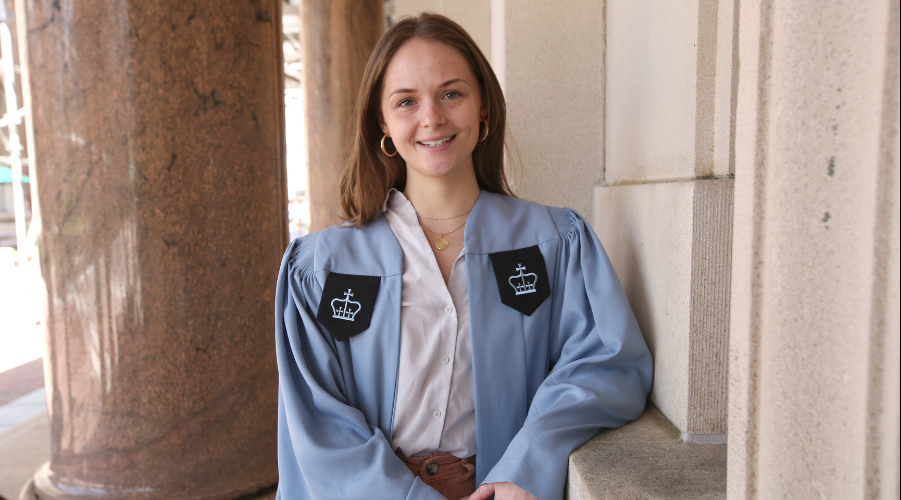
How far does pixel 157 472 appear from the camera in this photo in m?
2.42

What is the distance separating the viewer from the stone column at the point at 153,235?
228cm

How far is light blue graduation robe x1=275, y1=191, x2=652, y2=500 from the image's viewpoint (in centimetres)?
153

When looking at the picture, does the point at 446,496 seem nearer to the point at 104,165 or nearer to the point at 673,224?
the point at 673,224

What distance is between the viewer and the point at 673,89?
5.10 ft

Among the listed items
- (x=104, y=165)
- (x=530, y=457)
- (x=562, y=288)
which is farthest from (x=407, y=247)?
(x=104, y=165)

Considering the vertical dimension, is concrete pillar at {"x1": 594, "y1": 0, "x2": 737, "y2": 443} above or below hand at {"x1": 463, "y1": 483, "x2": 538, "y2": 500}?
above

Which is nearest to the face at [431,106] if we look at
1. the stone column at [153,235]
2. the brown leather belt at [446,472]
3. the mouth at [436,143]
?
the mouth at [436,143]

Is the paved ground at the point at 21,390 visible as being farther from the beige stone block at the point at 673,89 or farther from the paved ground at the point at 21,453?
the beige stone block at the point at 673,89

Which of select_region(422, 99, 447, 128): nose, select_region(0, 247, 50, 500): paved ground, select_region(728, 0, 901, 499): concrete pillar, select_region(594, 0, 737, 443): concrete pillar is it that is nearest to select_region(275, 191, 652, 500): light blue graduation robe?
select_region(594, 0, 737, 443): concrete pillar

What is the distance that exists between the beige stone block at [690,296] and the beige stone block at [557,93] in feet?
1.88

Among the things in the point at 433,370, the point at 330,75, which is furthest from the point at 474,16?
the point at 330,75

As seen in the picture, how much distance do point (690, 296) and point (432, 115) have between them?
800 mm

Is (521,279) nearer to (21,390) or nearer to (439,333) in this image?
(439,333)

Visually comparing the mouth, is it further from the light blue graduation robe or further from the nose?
the light blue graduation robe
